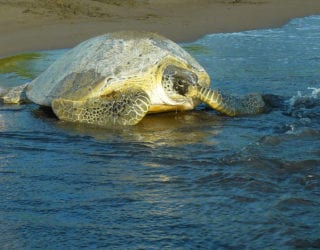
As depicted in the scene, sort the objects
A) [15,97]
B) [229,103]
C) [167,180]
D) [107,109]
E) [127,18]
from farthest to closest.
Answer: [127,18], [15,97], [229,103], [107,109], [167,180]

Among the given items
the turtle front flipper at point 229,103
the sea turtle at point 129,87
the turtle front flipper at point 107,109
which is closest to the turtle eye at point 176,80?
the sea turtle at point 129,87

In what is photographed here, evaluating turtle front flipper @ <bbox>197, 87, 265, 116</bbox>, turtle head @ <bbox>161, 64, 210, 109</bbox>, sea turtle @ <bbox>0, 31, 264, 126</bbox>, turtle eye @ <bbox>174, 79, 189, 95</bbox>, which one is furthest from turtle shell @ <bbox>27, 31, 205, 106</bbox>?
turtle front flipper @ <bbox>197, 87, 265, 116</bbox>

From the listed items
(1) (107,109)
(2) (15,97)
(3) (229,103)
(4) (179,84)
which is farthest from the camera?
(2) (15,97)

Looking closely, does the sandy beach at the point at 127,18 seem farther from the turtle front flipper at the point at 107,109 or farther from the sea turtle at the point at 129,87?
the turtle front flipper at the point at 107,109

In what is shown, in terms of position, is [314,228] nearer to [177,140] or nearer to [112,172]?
[112,172]

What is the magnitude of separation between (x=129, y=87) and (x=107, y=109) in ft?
1.13

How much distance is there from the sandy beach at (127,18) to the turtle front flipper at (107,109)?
4199 millimetres

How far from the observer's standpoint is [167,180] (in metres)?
4.32

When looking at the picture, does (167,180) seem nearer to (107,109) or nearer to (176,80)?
(107,109)

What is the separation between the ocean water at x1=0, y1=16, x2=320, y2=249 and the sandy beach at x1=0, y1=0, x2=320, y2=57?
4500mm

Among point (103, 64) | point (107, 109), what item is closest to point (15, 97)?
point (103, 64)

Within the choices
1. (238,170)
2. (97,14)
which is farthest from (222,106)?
(97,14)

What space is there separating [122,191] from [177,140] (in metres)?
1.33

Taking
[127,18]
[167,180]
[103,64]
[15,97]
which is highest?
[127,18]
